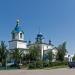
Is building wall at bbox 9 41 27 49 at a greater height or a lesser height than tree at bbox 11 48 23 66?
greater

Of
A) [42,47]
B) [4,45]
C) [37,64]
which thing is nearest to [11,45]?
[42,47]

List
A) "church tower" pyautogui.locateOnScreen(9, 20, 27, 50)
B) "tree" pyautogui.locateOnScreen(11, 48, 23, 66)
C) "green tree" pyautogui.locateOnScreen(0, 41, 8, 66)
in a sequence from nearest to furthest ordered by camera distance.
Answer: "green tree" pyautogui.locateOnScreen(0, 41, 8, 66) < "tree" pyautogui.locateOnScreen(11, 48, 23, 66) < "church tower" pyautogui.locateOnScreen(9, 20, 27, 50)

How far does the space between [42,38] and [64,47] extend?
1462 cm

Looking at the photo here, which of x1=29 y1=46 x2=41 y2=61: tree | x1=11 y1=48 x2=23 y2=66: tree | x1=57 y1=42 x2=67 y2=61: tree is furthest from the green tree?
x1=57 y1=42 x2=67 y2=61: tree

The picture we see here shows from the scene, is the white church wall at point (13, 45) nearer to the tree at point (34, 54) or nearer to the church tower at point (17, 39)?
the church tower at point (17, 39)

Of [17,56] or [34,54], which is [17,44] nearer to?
[34,54]

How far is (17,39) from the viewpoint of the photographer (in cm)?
8606

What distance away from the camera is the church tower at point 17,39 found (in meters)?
85.1

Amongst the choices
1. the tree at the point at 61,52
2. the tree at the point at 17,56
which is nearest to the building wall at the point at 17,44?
the tree at the point at 17,56

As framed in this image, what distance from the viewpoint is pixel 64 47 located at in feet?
260

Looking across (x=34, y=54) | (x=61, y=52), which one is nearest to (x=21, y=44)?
(x=34, y=54)

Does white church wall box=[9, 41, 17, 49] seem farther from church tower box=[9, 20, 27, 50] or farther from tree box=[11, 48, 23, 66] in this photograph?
tree box=[11, 48, 23, 66]

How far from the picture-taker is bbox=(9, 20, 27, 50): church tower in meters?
85.1

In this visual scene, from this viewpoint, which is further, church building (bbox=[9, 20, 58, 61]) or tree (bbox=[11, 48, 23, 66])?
church building (bbox=[9, 20, 58, 61])
